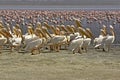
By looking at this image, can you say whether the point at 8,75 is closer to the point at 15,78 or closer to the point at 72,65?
the point at 15,78

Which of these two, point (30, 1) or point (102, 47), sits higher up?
point (102, 47)

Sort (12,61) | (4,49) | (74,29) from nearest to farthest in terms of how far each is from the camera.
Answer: (12,61) < (4,49) < (74,29)

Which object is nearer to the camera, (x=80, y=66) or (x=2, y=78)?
(x=2, y=78)

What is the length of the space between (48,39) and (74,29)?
2.38 m

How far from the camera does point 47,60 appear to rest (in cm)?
1321

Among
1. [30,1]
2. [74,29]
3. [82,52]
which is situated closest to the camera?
[82,52]

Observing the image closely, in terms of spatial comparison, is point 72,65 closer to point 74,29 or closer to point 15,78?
point 15,78

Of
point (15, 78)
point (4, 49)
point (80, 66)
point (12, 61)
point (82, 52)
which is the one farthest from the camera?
point (4, 49)

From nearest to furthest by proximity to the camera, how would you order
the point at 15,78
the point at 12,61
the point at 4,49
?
the point at 15,78
the point at 12,61
the point at 4,49

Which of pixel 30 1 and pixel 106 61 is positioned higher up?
pixel 106 61

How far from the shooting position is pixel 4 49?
1620cm

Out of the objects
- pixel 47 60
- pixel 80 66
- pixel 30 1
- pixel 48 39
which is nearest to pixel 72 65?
pixel 80 66

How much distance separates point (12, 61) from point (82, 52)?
2.94m

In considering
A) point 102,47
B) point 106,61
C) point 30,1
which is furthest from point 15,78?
point 30,1
